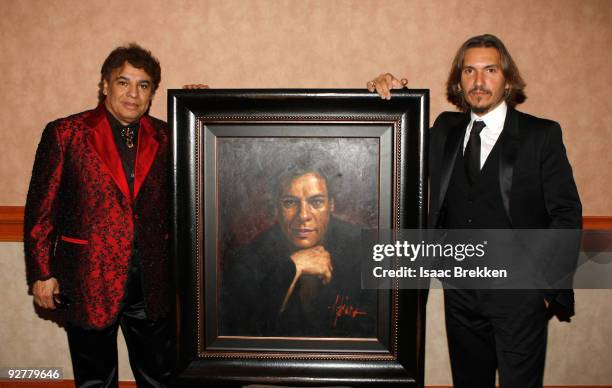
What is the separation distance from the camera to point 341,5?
2068mm

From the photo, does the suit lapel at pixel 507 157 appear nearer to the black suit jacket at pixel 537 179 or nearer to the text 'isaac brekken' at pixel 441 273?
the black suit jacket at pixel 537 179

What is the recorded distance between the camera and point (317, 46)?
6.84 ft

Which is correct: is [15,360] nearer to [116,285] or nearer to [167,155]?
[116,285]

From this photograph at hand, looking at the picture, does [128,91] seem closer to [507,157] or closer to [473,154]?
[473,154]

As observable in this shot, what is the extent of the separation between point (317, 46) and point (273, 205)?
3.08 feet

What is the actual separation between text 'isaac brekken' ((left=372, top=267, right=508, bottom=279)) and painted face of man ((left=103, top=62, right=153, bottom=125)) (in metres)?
1.15

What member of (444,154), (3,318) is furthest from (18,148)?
(444,154)

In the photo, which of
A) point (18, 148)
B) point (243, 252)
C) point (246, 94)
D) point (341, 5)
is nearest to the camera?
point (246, 94)

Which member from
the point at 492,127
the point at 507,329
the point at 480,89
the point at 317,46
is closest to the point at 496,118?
the point at 492,127

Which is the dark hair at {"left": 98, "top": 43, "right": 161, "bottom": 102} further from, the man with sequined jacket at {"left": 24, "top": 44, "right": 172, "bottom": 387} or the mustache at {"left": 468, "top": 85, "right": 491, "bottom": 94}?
the mustache at {"left": 468, "top": 85, "right": 491, "bottom": 94}

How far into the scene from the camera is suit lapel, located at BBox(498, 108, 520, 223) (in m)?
1.55

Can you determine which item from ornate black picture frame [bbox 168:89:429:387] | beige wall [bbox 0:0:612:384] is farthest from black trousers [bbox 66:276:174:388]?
beige wall [bbox 0:0:612:384]

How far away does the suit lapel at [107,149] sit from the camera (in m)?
1.63

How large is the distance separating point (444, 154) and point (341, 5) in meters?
0.95
